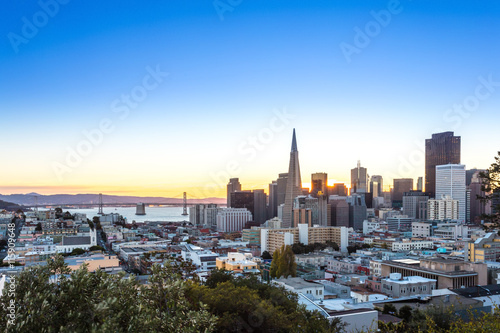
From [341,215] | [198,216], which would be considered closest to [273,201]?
[198,216]

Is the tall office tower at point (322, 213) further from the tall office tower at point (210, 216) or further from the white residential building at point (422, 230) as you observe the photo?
the tall office tower at point (210, 216)

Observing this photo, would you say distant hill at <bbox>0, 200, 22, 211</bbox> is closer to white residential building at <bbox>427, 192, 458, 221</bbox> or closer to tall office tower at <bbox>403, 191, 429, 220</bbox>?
tall office tower at <bbox>403, 191, 429, 220</bbox>

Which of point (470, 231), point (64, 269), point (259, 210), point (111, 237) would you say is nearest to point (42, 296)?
point (64, 269)

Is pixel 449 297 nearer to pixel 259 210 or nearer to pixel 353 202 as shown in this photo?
pixel 353 202

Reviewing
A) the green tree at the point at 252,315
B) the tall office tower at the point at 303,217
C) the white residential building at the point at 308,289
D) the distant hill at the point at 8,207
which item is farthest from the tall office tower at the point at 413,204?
the distant hill at the point at 8,207

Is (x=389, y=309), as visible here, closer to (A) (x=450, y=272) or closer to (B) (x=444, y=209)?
(A) (x=450, y=272)

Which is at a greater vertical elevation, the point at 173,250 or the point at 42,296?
the point at 42,296
